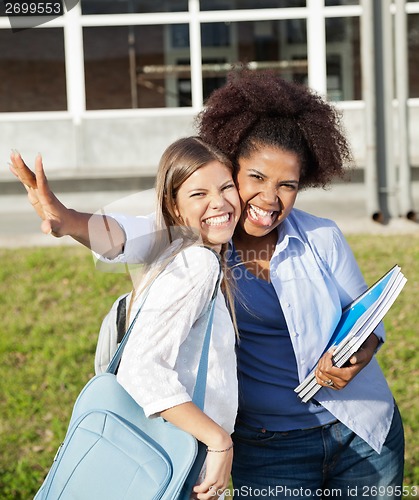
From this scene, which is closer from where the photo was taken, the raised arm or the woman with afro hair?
the raised arm

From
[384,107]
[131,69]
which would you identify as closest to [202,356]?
[384,107]

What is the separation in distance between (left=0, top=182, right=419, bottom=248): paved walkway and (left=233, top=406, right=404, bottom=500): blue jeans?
5.39 m

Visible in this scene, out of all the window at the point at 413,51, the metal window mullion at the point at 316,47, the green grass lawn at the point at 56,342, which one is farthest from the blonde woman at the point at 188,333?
the window at the point at 413,51

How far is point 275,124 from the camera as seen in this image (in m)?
2.40

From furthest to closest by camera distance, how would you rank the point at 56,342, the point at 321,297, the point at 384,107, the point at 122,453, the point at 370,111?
the point at 384,107
the point at 370,111
the point at 56,342
the point at 321,297
the point at 122,453

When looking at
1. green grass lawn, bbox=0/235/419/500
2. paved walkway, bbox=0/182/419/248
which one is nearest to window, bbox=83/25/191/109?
paved walkway, bbox=0/182/419/248

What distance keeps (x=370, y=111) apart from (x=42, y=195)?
727cm

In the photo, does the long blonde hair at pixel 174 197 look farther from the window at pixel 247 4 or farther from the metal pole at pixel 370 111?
the window at pixel 247 4

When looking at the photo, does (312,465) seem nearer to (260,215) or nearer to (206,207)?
(260,215)

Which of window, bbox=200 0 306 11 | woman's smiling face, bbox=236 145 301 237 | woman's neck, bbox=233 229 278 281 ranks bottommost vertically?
woman's neck, bbox=233 229 278 281

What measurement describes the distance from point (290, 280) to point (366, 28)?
6862 mm

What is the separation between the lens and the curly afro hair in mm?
2361

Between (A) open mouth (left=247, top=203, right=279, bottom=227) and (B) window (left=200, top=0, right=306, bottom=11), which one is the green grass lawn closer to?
(A) open mouth (left=247, top=203, right=279, bottom=227)

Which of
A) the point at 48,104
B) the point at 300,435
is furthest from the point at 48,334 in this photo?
the point at 48,104
